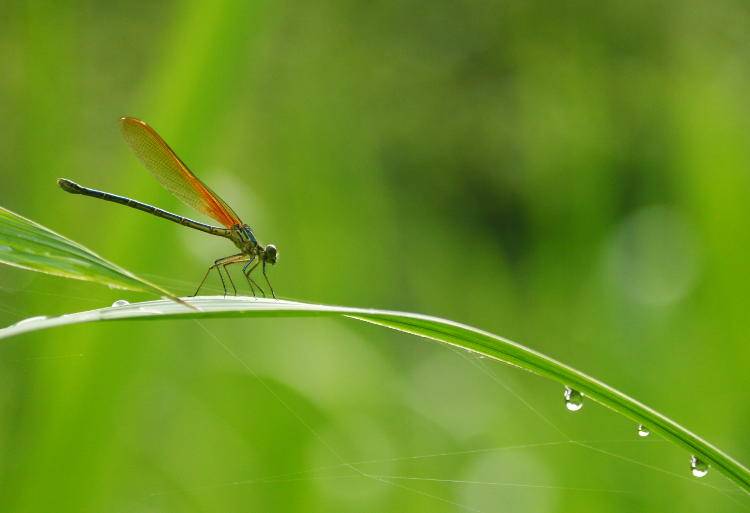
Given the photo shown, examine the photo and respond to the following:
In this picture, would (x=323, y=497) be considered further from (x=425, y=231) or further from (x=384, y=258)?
(x=425, y=231)

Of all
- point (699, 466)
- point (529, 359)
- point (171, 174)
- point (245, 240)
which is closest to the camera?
point (529, 359)

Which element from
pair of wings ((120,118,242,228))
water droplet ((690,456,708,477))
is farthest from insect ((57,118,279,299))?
water droplet ((690,456,708,477))

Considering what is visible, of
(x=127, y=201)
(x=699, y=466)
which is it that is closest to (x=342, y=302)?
(x=127, y=201)

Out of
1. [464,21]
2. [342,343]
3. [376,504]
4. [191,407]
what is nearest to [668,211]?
[342,343]

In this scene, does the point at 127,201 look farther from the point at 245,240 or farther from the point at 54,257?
the point at 54,257

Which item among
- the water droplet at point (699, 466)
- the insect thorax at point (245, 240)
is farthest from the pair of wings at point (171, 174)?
the water droplet at point (699, 466)

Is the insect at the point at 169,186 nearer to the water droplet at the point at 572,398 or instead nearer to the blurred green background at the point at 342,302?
the blurred green background at the point at 342,302
